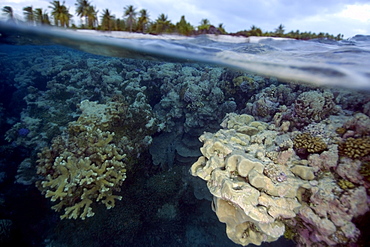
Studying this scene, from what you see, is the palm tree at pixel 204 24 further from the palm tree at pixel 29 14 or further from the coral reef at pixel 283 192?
the palm tree at pixel 29 14

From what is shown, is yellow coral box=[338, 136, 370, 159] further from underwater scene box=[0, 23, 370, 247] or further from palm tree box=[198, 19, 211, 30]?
palm tree box=[198, 19, 211, 30]

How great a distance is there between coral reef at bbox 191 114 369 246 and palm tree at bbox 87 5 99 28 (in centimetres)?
834

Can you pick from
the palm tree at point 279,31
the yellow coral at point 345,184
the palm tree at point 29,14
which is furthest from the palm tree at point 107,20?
the yellow coral at point 345,184

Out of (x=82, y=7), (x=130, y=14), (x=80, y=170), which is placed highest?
(x=82, y=7)

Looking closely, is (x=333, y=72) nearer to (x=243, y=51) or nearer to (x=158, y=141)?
(x=243, y=51)

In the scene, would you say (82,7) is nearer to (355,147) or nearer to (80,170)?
(80,170)

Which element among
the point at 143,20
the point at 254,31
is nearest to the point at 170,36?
the point at 143,20

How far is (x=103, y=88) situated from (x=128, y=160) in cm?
489

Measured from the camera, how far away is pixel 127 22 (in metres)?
8.07

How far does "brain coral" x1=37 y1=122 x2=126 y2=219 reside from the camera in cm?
540

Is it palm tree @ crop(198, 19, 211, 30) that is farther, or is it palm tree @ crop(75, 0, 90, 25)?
palm tree @ crop(75, 0, 90, 25)

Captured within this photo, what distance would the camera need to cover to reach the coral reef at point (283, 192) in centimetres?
324

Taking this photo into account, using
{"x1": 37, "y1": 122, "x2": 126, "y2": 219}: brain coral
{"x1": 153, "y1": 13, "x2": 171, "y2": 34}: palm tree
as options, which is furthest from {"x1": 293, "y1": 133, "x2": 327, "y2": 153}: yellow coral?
{"x1": 153, "y1": 13, "x2": 171, "y2": 34}: palm tree

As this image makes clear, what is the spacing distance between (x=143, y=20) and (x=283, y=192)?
8468 millimetres
